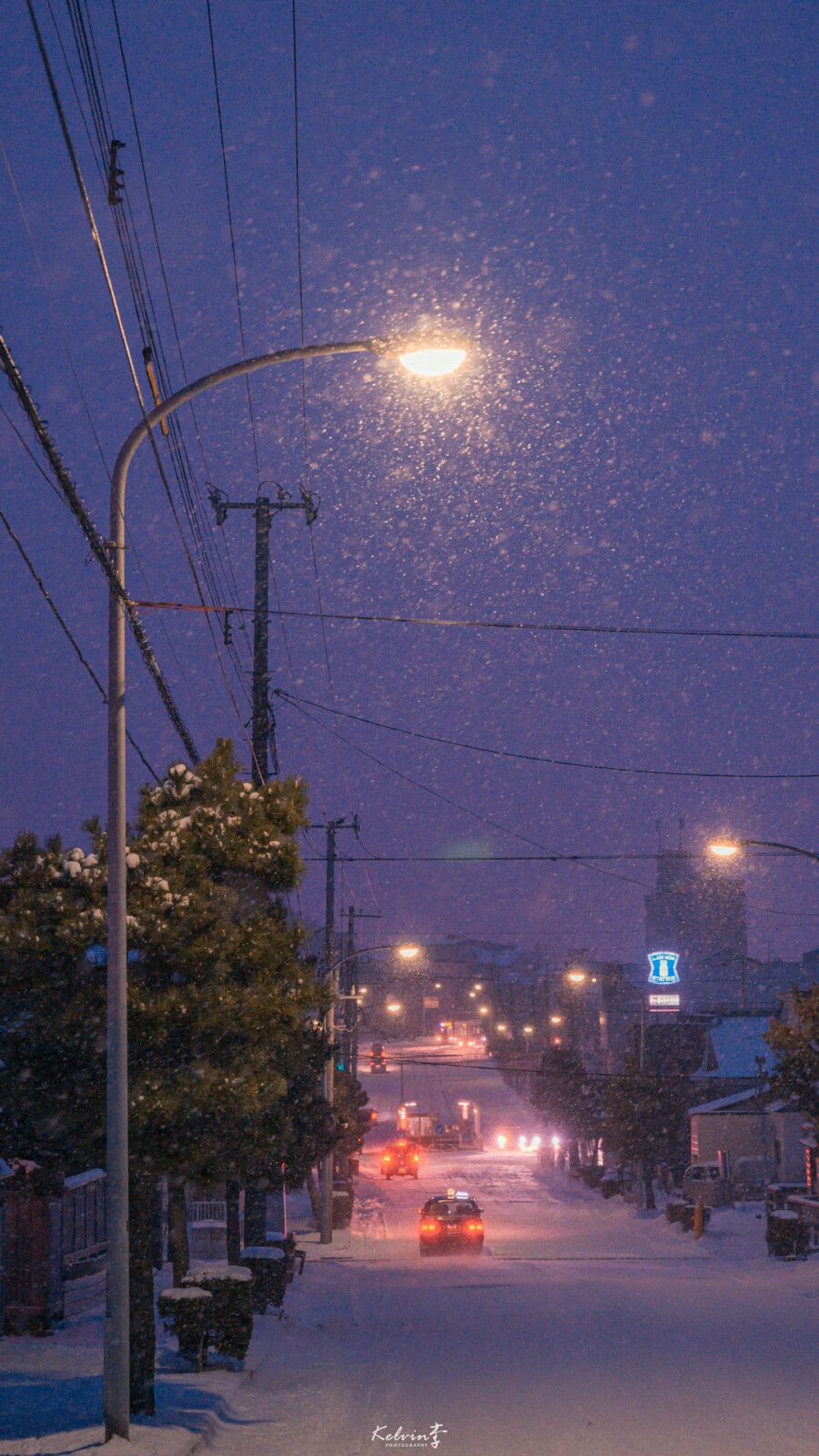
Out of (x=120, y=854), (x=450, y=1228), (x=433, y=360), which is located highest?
(x=433, y=360)

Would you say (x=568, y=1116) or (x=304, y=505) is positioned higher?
(x=304, y=505)

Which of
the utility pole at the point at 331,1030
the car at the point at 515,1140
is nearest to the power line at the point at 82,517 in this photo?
the utility pole at the point at 331,1030

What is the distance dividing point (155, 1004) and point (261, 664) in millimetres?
11973

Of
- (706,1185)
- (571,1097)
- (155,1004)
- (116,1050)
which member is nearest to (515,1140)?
(571,1097)

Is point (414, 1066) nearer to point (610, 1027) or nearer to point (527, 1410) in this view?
point (610, 1027)

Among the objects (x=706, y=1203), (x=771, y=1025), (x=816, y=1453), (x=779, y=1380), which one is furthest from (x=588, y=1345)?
(x=706, y=1203)

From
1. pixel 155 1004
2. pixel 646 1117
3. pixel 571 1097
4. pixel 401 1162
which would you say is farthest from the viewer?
pixel 401 1162

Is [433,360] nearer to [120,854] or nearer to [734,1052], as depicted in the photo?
[120,854]

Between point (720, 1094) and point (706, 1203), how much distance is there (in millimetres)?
9992

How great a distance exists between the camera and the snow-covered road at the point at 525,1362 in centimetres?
1139

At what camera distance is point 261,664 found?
23.0 meters

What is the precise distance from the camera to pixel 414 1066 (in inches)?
4983

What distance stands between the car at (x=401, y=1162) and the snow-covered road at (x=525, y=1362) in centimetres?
3894

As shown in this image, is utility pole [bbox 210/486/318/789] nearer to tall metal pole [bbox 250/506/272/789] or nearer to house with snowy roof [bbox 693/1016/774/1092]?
tall metal pole [bbox 250/506/272/789]
